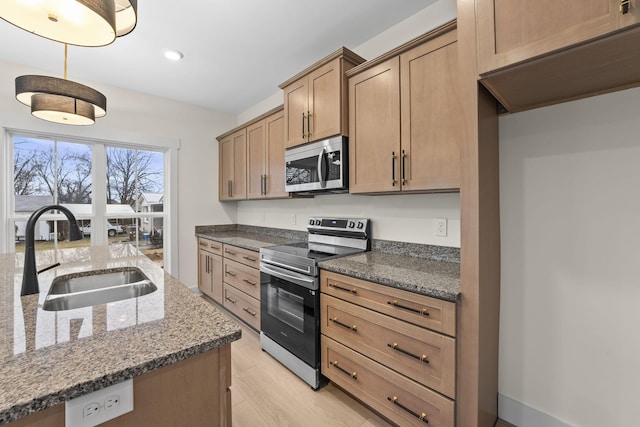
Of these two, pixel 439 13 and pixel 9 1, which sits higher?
pixel 439 13

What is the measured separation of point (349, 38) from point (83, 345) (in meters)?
2.58

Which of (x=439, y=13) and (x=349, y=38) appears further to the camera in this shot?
(x=349, y=38)

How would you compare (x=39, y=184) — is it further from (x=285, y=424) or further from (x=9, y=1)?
(x=285, y=424)

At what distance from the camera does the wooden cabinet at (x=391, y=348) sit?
4.42 feet

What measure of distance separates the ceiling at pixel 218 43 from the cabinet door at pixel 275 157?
522 mm

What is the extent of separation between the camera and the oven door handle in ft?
6.33

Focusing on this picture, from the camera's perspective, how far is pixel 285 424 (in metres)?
1.66

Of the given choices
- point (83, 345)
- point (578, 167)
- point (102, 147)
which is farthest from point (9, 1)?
point (102, 147)

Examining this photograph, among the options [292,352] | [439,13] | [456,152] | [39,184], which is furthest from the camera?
[39,184]

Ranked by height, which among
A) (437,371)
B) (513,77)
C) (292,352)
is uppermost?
(513,77)

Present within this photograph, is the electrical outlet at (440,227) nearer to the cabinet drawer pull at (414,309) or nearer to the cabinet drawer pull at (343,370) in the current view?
the cabinet drawer pull at (414,309)

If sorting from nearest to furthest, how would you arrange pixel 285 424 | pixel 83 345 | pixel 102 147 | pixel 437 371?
pixel 83 345 → pixel 437 371 → pixel 285 424 → pixel 102 147

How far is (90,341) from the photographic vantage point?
0.74 m

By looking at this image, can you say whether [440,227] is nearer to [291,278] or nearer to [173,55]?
[291,278]
